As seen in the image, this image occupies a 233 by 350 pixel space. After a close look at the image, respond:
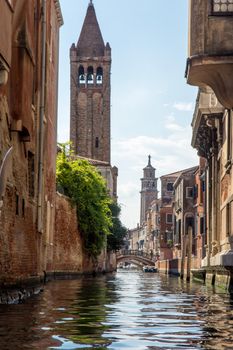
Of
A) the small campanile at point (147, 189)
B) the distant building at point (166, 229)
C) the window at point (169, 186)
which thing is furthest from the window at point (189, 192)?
the small campanile at point (147, 189)

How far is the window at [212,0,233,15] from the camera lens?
17797 mm

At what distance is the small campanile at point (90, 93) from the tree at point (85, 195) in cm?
3993

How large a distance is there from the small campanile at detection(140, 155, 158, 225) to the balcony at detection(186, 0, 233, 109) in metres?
146

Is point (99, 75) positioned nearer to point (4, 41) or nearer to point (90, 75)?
point (90, 75)

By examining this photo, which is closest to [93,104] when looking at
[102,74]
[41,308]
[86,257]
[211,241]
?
[102,74]

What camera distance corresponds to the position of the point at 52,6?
25.9 meters

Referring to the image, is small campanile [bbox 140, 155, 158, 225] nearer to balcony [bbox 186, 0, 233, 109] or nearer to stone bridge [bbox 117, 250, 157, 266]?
stone bridge [bbox 117, 250, 157, 266]

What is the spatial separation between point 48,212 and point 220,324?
54.8 ft

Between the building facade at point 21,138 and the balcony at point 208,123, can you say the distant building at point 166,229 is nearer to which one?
the balcony at point 208,123

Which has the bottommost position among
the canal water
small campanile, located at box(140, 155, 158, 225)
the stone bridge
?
the canal water

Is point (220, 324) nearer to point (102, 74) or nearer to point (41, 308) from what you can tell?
point (41, 308)

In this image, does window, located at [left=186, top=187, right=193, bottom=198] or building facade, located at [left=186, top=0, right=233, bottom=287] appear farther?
window, located at [left=186, top=187, right=193, bottom=198]

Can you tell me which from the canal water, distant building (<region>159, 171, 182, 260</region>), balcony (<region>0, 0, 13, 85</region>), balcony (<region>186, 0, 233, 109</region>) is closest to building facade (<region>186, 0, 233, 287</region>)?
balcony (<region>186, 0, 233, 109</region>)

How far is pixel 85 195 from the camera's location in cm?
3875
